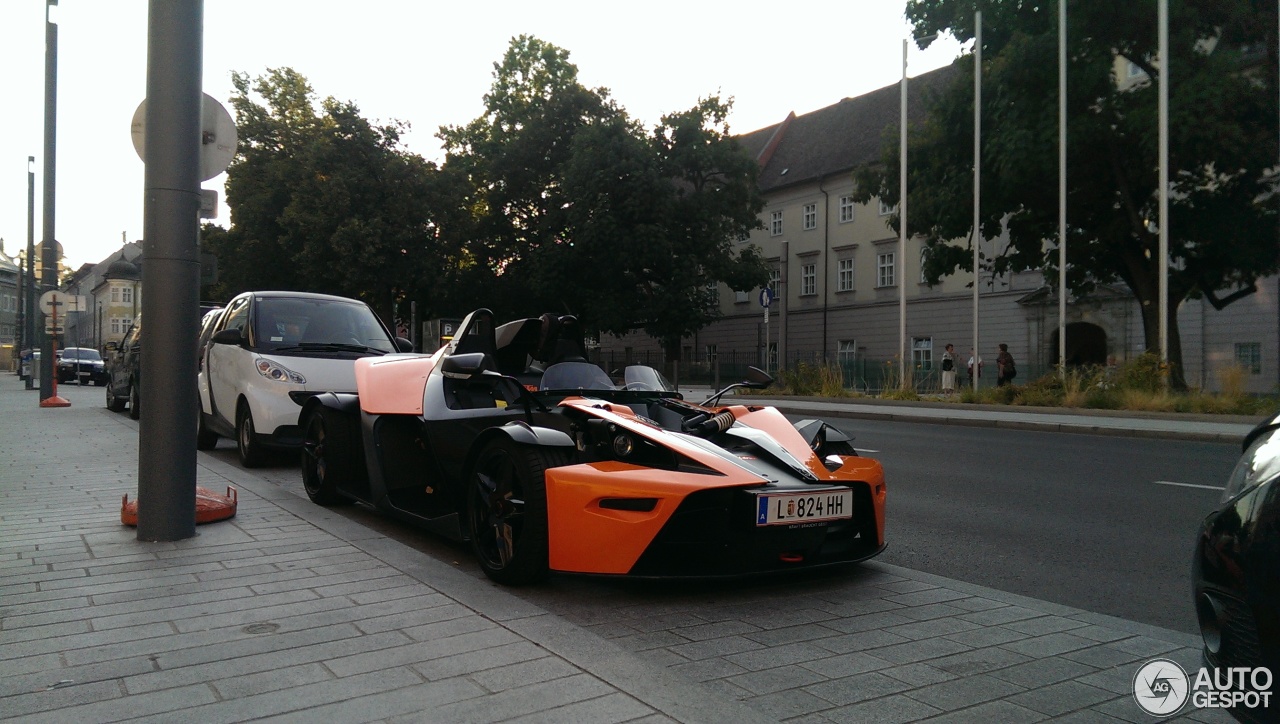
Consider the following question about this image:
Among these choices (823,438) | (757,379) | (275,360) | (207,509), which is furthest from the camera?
(275,360)

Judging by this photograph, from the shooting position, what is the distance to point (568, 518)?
14.0 feet

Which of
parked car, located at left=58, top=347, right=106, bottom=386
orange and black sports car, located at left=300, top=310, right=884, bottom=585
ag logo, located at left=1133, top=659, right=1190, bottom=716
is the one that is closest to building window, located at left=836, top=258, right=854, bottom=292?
parked car, located at left=58, top=347, right=106, bottom=386

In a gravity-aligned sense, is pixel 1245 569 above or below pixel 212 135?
below

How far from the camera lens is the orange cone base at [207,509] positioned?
Answer: 19.4ft

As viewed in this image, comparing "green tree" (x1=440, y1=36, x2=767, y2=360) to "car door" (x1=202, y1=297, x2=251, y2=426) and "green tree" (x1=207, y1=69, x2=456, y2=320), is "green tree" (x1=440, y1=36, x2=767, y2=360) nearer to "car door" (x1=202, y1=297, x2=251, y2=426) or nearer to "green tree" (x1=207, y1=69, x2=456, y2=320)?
"green tree" (x1=207, y1=69, x2=456, y2=320)

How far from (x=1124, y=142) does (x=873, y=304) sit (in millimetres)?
23445

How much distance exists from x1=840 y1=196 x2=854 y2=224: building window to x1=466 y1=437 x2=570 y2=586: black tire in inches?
1915

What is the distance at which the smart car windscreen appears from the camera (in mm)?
9891

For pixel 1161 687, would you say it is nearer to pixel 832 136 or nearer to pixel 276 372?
pixel 276 372

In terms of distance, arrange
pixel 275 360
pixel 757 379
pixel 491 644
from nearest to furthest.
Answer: pixel 491 644, pixel 757 379, pixel 275 360

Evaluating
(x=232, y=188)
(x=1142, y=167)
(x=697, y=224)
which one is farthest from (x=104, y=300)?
(x=1142, y=167)

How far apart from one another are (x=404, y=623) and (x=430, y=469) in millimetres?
2081

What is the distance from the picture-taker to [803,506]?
4273 millimetres

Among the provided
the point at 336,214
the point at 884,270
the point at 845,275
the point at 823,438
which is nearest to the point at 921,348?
the point at 884,270
